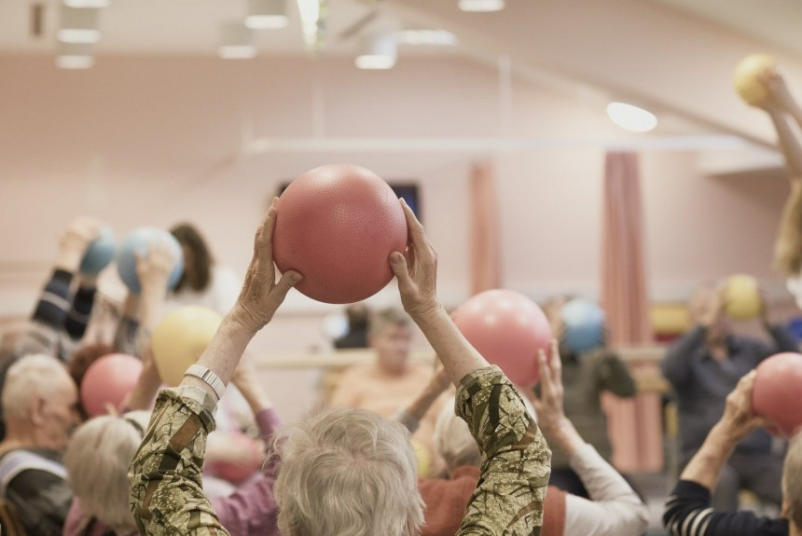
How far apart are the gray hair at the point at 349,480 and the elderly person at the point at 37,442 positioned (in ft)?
3.95

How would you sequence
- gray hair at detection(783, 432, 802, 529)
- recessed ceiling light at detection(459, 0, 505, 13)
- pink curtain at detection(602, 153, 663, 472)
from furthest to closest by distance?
pink curtain at detection(602, 153, 663, 472)
recessed ceiling light at detection(459, 0, 505, 13)
gray hair at detection(783, 432, 802, 529)

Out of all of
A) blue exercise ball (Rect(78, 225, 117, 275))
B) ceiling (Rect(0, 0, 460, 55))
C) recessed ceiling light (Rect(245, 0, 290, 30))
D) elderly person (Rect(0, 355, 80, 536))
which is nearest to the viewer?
elderly person (Rect(0, 355, 80, 536))

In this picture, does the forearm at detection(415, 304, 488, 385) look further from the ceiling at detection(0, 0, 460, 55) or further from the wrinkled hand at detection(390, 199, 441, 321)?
the ceiling at detection(0, 0, 460, 55)

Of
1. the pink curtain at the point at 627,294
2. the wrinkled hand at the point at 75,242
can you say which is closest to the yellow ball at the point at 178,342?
the wrinkled hand at the point at 75,242

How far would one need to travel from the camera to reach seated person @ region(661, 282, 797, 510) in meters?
4.32

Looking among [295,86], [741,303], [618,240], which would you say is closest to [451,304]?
[618,240]

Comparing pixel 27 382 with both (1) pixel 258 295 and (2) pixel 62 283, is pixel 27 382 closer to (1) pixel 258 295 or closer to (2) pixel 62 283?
(2) pixel 62 283

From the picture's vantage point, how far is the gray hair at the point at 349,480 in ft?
4.57

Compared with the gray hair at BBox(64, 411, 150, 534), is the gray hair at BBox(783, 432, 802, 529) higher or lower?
higher

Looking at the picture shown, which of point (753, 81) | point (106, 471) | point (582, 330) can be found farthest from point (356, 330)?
point (106, 471)

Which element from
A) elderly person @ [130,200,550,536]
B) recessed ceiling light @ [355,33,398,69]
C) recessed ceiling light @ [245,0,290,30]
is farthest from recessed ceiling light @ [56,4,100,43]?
elderly person @ [130,200,550,536]

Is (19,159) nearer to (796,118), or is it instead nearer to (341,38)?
(341,38)

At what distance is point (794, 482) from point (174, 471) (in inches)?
43.0

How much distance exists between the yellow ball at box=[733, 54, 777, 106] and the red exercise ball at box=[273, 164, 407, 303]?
192 centimetres
